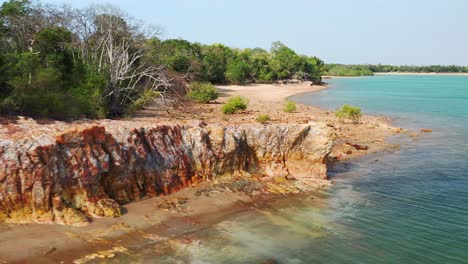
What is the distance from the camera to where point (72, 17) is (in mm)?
26109

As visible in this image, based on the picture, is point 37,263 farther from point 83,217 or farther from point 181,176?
point 181,176

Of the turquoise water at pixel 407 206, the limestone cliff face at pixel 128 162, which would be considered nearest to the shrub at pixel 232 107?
the turquoise water at pixel 407 206

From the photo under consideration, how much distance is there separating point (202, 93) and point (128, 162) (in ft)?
78.2

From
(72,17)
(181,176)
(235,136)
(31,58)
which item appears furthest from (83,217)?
(72,17)

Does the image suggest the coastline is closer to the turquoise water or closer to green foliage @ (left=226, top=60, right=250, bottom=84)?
the turquoise water

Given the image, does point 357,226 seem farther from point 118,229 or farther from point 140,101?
point 140,101

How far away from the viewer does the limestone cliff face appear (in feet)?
36.4

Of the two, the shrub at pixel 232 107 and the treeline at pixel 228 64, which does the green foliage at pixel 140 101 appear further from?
the shrub at pixel 232 107

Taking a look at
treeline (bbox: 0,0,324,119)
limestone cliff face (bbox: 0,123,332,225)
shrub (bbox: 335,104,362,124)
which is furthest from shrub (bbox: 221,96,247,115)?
limestone cliff face (bbox: 0,123,332,225)

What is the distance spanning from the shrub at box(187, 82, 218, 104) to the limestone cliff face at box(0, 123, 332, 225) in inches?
766

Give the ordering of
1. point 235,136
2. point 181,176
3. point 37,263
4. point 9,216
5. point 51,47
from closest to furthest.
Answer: point 37,263 < point 9,216 < point 181,176 < point 235,136 < point 51,47

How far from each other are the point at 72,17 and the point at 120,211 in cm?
1800

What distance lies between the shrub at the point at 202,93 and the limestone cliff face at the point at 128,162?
63.9ft

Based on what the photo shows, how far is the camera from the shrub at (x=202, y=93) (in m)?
36.3
